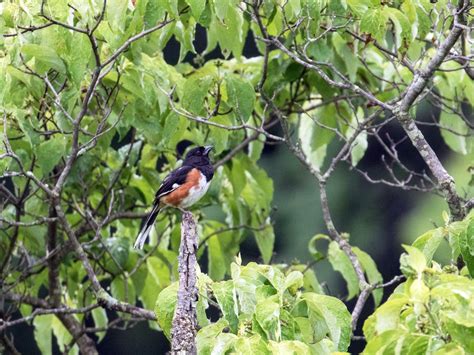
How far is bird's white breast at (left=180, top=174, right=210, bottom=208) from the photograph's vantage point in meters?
5.50

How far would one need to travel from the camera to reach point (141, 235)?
5.58 meters

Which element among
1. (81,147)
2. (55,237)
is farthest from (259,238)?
(81,147)

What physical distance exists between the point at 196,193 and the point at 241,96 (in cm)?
104

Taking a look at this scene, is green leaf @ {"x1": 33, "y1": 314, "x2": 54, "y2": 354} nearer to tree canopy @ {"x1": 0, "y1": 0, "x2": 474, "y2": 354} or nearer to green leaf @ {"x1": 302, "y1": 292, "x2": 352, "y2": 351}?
Result: tree canopy @ {"x1": 0, "y1": 0, "x2": 474, "y2": 354}

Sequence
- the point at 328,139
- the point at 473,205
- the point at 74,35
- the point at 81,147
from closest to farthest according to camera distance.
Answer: the point at 473,205, the point at 74,35, the point at 81,147, the point at 328,139

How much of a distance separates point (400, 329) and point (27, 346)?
42.4 ft

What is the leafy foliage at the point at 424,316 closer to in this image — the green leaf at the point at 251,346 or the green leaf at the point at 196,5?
the green leaf at the point at 251,346

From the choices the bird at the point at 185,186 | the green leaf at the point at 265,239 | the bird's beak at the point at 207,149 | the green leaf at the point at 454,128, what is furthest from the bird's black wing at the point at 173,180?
the green leaf at the point at 454,128

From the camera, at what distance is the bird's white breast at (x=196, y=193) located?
550 centimetres

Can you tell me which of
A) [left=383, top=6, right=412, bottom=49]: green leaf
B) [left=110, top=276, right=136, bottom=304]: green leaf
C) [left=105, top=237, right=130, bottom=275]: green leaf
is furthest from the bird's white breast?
[left=383, top=6, right=412, bottom=49]: green leaf

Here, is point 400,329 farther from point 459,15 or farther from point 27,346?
point 27,346

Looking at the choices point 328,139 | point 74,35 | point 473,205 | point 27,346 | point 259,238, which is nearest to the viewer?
point 473,205

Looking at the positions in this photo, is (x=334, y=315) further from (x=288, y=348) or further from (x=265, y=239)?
(x=265, y=239)

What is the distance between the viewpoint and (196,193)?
5527mm
